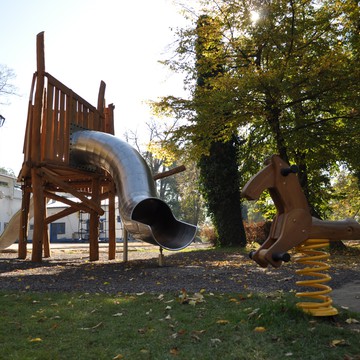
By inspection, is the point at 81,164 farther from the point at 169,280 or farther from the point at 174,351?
the point at 174,351

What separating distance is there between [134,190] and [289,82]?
674 centimetres

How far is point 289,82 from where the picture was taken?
12977 millimetres

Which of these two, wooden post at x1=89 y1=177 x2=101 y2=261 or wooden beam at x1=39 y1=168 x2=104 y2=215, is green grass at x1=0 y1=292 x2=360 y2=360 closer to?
wooden beam at x1=39 y1=168 x2=104 y2=215

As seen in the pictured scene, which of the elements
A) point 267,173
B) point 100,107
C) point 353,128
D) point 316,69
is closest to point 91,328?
point 267,173

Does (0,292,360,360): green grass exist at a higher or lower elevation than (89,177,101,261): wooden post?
lower

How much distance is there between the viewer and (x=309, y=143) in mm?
14211

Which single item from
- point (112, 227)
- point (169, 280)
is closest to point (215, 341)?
point (169, 280)

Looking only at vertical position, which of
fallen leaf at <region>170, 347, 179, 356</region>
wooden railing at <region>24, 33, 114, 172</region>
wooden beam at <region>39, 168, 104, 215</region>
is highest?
wooden railing at <region>24, 33, 114, 172</region>

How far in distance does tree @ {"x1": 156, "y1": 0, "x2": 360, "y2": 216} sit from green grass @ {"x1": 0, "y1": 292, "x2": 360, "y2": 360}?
9.26 meters

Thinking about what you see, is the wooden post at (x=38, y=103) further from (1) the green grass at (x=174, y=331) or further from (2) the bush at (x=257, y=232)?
(2) the bush at (x=257, y=232)

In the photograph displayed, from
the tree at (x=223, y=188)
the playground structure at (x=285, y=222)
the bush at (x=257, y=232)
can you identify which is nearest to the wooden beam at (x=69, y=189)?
the tree at (x=223, y=188)

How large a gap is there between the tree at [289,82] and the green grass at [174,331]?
A: 926 cm

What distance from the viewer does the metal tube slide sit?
8.82 meters

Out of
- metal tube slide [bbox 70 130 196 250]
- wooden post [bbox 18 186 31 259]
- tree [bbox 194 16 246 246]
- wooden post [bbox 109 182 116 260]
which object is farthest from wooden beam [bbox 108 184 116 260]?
tree [bbox 194 16 246 246]
